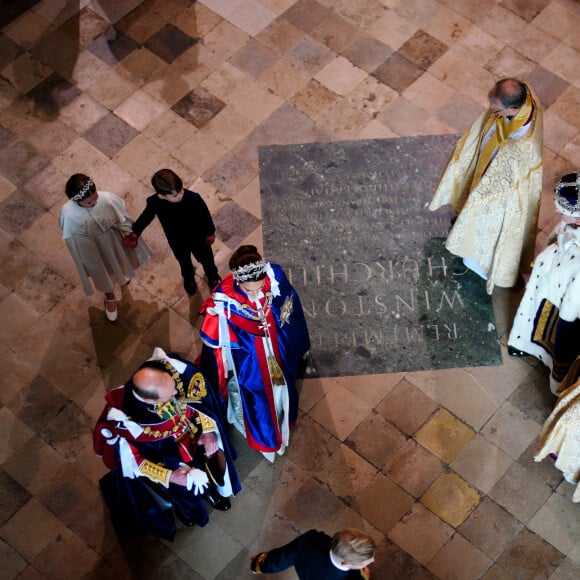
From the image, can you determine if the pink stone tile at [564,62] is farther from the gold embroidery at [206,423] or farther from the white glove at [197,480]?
the white glove at [197,480]

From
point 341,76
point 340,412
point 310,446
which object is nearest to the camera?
point 310,446

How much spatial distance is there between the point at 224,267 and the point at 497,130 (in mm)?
2390

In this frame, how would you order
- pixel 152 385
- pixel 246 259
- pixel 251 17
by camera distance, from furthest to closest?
pixel 251 17 < pixel 246 259 < pixel 152 385

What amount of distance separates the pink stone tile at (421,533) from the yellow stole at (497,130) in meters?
2.44

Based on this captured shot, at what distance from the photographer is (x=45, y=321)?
644 centimetres

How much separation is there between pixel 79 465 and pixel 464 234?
10.8 ft

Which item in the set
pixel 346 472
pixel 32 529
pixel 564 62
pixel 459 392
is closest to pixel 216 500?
pixel 346 472

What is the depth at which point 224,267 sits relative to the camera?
6598 mm

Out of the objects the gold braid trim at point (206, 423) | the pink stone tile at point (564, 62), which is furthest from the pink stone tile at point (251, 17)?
the gold braid trim at point (206, 423)

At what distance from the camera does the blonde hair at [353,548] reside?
4.04 m

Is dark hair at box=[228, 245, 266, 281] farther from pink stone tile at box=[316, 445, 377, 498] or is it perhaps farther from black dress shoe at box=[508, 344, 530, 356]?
black dress shoe at box=[508, 344, 530, 356]

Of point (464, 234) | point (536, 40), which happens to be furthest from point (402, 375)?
point (536, 40)

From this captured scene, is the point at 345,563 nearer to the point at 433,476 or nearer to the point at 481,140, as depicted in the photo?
the point at 433,476

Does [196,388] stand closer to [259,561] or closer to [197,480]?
[197,480]
